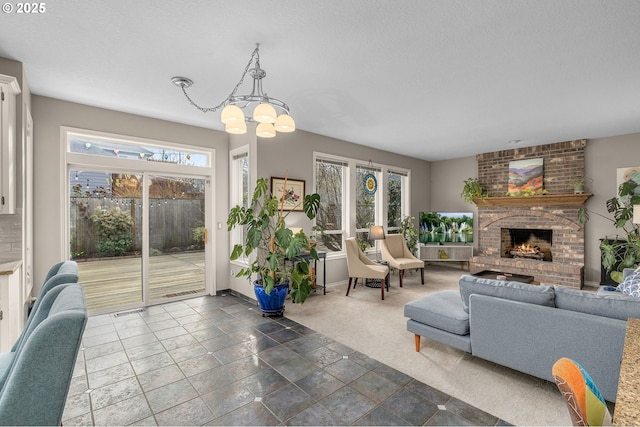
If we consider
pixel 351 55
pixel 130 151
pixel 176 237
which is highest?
pixel 351 55

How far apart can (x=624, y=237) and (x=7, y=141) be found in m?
8.39

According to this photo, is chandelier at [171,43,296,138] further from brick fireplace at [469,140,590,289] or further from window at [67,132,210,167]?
brick fireplace at [469,140,590,289]

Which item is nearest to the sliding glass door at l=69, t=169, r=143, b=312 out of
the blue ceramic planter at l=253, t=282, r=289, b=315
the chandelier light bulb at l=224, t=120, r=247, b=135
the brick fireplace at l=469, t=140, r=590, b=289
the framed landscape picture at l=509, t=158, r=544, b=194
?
the blue ceramic planter at l=253, t=282, r=289, b=315

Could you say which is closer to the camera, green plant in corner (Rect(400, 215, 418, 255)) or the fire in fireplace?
the fire in fireplace

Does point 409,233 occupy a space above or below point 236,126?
below

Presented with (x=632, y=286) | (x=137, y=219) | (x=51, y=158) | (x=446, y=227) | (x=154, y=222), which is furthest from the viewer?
(x=446, y=227)

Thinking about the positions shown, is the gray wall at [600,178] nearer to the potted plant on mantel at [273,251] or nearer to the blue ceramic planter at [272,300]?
the potted plant on mantel at [273,251]

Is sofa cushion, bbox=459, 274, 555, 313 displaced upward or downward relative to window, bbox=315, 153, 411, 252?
downward

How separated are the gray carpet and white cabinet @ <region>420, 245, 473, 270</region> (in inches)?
89.2

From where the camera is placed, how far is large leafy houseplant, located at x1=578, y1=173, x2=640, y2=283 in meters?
4.78

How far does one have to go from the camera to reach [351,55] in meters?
2.67

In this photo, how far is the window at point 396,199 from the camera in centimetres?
697

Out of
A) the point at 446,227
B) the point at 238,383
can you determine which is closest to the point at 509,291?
the point at 238,383

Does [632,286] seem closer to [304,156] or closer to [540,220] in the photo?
[540,220]
